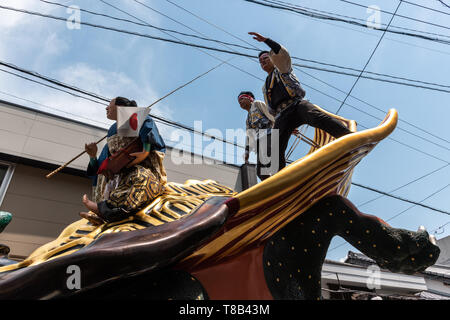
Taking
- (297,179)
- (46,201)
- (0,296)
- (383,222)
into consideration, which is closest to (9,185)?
(46,201)

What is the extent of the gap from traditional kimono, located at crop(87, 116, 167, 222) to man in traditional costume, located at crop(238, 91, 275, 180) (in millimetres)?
830

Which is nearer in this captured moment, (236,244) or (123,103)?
(236,244)

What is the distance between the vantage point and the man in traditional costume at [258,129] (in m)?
2.77

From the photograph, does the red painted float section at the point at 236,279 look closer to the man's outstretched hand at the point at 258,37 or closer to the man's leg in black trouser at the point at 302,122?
the man's leg in black trouser at the point at 302,122

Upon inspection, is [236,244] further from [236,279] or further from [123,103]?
[123,103]

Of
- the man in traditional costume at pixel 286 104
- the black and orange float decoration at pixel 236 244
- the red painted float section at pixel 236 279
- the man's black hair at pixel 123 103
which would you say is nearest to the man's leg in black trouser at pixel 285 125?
the man in traditional costume at pixel 286 104

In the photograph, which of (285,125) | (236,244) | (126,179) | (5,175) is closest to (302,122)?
(285,125)

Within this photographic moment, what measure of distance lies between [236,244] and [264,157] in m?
0.95

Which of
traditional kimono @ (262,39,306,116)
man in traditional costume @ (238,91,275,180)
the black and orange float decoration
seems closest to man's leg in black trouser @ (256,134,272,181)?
man in traditional costume @ (238,91,275,180)

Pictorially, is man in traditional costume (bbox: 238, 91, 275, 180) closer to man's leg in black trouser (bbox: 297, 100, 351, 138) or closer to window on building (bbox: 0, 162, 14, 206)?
man's leg in black trouser (bbox: 297, 100, 351, 138)

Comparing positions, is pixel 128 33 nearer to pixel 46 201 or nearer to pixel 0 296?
pixel 46 201

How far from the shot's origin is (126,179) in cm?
227

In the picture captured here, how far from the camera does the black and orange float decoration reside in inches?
59.1
